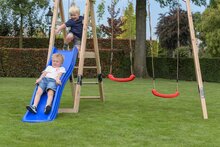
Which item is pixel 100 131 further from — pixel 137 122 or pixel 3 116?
pixel 3 116

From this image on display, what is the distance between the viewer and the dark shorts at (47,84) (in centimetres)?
819

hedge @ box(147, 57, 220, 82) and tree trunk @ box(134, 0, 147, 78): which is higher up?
tree trunk @ box(134, 0, 147, 78)

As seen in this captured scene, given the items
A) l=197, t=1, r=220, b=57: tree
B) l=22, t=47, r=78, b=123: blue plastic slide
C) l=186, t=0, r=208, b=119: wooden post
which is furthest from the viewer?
l=197, t=1, r=220, b=57: tree

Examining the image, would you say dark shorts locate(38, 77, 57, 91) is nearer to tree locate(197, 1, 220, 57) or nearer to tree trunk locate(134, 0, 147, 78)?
tree trunk locate(134, 0, 147, 78)

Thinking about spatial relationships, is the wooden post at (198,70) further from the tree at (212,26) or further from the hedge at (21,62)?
the tree at (212,26)

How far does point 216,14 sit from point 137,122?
27623 mm

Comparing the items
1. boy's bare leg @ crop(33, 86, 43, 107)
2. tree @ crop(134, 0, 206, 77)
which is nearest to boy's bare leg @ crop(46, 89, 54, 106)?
boy's bare leg @ crop(33, 86, 43, 107)

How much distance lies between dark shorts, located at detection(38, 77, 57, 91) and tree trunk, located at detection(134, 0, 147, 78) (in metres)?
16.5

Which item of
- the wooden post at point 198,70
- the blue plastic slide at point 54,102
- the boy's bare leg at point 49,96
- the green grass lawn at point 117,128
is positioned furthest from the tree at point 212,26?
the boy's bare leg at point 49,96

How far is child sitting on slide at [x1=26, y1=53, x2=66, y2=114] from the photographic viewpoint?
790 cm

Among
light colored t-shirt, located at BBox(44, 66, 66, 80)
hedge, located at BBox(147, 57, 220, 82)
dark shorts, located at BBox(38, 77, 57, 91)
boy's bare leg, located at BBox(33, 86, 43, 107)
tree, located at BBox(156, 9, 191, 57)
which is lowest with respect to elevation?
hedge, located at BBox(147, 57, 220, 82)

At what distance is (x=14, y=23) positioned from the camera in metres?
34.1

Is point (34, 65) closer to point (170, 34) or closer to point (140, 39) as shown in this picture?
point (140, 39)

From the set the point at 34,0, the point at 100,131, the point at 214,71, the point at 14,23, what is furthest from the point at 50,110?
the point at 14,23
